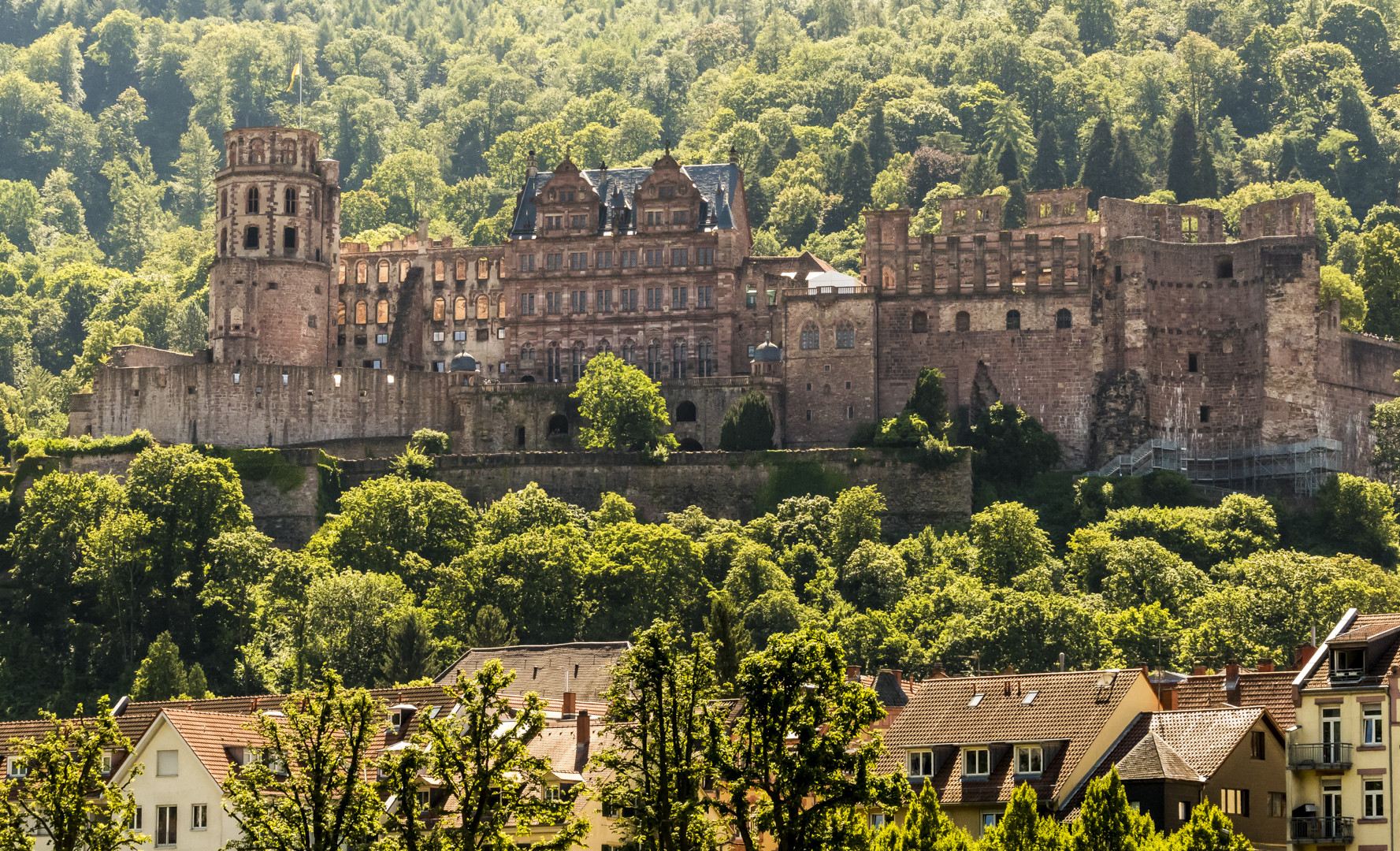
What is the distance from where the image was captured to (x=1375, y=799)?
58500 mm

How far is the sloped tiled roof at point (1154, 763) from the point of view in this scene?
2351 inches

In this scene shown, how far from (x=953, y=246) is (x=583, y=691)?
46161 millimetres

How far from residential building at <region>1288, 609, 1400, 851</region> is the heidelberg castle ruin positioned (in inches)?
2481

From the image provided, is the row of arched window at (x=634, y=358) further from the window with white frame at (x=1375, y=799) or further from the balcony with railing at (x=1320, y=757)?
the window with white frame at (x=1375, y=799)

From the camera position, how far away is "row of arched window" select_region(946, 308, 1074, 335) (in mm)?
123562

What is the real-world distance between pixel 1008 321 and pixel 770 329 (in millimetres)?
11169

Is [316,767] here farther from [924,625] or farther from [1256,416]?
[1256,416]

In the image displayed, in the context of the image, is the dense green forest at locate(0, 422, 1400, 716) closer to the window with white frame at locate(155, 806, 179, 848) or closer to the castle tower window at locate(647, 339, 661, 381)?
the castle tower window at locate(647, 339, 661, 381)

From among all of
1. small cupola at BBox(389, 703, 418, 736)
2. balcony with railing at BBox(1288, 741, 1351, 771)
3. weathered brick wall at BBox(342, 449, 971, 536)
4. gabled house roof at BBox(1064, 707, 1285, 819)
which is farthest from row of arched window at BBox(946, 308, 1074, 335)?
balcony with railing at BBox(1288, 741, 1351, 771)

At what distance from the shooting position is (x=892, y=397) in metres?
125

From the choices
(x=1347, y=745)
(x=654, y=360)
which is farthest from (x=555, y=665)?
(x=654, y=360)

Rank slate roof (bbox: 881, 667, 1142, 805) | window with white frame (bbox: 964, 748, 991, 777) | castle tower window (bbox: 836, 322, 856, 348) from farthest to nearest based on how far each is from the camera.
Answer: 1. castle tower window (bbox: 836, 322, 856, 348)
2. window with white frame (bbox: 964, 748, 991, 777)
3. slate roof (bbox: 881, 667, 1142, 805)

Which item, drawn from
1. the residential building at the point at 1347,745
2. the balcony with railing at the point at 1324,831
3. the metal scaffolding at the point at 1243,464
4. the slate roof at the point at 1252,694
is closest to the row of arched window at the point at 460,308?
the metal scaffolding at the point at 1243,464

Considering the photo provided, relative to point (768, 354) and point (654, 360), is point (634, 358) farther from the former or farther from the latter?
point (768, 354)
